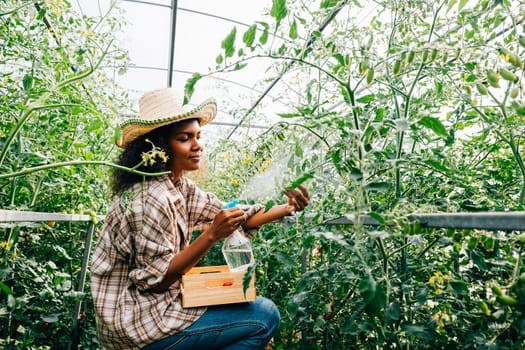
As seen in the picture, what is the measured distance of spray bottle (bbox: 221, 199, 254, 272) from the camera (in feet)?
5.66

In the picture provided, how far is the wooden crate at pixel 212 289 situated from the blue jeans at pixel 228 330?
0.04m

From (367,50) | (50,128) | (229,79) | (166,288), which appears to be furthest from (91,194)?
(229,79)

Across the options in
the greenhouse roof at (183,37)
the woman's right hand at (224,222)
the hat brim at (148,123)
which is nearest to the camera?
the woman's right hand at (224,222)

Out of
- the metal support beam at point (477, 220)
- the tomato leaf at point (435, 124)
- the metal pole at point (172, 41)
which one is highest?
the metal pole at point (172, 41)

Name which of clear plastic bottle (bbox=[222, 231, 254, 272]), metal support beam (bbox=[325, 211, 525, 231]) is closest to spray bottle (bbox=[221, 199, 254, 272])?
clear plastic bottle (bbox=[222, 231, 254, 272])

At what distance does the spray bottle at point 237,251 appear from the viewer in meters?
1.73

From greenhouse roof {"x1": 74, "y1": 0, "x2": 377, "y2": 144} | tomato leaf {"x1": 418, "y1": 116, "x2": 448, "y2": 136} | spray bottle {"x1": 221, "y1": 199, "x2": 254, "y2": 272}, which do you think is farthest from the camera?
greenhouse roof {"x1": 74, "y1": 0, "x2": 377, "y2": 144}

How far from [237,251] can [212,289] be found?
22.9 inches

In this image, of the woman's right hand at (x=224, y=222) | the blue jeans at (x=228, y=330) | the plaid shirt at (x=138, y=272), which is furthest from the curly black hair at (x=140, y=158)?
the blue jeans at (x=228, y=330)

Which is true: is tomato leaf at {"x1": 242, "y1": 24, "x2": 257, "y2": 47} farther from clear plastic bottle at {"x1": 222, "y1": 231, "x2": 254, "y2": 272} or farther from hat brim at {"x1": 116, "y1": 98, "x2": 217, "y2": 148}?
clear plastic bottle at {"x1": 222, "y1": 231, "x2": 254, "y2": 272}

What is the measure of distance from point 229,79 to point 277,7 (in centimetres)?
739

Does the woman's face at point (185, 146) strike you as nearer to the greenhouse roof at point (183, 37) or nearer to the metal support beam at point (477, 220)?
the metal support beam at point (477, 220)

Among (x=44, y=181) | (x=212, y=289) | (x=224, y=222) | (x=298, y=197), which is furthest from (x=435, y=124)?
(x=44, y=181)

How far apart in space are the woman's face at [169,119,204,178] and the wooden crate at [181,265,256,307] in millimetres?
505
